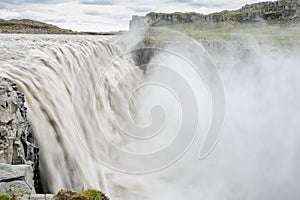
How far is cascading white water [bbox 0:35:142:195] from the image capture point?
7438mm

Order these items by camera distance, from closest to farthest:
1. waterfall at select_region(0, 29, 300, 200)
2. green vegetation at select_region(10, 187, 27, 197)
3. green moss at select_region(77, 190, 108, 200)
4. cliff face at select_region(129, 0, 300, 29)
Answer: green vegetation at select_region(10, 187, 27, 197)
green moss at select_region(77, 190, 108, 200)
waterfall at select_region(0, 29, 300, 200)
cliff face at select_region(129, 0, 300, 29)

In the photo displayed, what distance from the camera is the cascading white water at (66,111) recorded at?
744 centimetres

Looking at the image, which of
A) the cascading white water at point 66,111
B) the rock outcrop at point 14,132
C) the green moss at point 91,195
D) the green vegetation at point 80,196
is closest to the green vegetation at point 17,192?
the green vegetation at point 80,196

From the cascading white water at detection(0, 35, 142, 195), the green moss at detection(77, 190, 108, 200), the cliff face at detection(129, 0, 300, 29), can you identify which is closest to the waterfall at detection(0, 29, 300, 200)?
the cascading white water at detection(0, 35, 142, 195)

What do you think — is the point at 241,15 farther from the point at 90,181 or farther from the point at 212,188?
the point at 90,181

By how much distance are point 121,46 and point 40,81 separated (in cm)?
1677

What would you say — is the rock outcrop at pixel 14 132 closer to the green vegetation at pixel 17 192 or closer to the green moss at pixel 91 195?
the green vegetation at pixel 17 192

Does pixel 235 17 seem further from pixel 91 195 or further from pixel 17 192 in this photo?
pixel 17 192

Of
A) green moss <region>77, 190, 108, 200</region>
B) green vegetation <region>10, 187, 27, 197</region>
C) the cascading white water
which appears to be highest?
the cascading white water

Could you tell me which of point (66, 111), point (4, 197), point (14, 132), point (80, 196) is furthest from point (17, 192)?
point (66, 111)

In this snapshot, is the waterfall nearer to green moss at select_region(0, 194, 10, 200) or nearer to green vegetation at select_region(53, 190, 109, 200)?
green vegetation at select_region(53, 190, 109, 200)

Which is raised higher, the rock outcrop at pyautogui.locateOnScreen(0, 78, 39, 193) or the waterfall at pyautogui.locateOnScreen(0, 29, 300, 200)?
the waterfall at pyautogui.locateOnScreen(0, 29, 300, 200)

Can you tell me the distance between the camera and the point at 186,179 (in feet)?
43.4

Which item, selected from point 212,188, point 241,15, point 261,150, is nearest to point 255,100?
point 261,150
